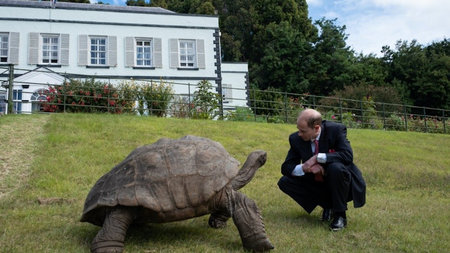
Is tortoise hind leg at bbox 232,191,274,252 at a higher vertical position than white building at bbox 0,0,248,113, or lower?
lower

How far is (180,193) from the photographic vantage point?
383cm

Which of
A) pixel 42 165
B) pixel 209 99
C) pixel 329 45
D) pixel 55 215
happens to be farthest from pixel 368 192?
pixel 329 45

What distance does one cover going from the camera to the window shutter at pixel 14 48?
859 inches

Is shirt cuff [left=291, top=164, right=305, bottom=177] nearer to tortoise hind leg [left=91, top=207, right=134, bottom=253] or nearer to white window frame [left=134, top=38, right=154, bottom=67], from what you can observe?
tortoise hind leg [left=91, top=207, right=134, bottom=253]

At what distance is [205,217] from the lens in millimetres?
5230

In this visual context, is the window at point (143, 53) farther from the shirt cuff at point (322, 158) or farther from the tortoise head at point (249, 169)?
the shirt cuff at point (322, 158)

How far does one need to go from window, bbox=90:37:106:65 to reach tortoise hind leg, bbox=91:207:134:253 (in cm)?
2076

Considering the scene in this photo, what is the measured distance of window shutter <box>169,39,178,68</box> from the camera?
2380 cm

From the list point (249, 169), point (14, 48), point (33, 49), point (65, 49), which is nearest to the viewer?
point (249, 169)

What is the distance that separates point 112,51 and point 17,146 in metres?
15.2

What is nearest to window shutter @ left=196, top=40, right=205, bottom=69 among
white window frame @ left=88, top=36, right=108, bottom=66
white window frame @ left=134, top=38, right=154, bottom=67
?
white window frame @ left=134, top=38, right=154, bottom=67

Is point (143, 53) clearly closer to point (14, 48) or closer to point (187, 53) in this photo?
point (187, 53)

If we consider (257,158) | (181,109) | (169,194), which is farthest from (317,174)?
(181,109)

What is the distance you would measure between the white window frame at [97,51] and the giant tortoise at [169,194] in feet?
66.4
